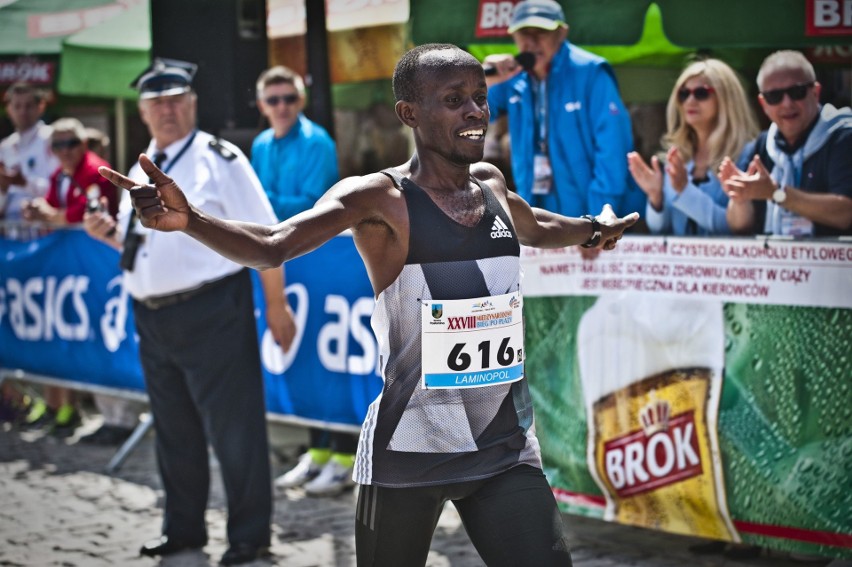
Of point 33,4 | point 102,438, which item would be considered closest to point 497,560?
point 102,438

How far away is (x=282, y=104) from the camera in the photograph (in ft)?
25.5

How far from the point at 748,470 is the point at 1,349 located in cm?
639

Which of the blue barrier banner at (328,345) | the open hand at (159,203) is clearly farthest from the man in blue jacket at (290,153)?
the open hand at (159,203)

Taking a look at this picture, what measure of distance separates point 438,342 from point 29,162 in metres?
7.48

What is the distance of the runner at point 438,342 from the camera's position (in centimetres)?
366

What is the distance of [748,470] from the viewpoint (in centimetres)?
550

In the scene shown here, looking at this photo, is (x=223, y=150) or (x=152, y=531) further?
(x=152, y=531)

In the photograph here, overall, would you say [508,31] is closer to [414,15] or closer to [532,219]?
[414,15]

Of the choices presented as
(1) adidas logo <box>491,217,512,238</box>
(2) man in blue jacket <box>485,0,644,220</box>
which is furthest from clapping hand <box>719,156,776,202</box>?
(1) adidas logo <box>491,217,512,238</box>

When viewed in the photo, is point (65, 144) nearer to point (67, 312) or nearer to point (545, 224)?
point (67, 312)

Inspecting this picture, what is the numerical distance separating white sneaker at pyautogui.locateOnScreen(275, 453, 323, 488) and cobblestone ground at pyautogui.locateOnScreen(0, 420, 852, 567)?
0.34ft

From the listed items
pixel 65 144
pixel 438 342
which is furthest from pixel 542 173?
pixel 65 144

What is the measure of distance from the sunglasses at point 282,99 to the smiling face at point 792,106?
3.10 metres

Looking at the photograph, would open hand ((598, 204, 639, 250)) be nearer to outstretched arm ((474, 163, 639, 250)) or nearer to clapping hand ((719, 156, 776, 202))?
outstretched arm ((474, 163, 639, 250))
